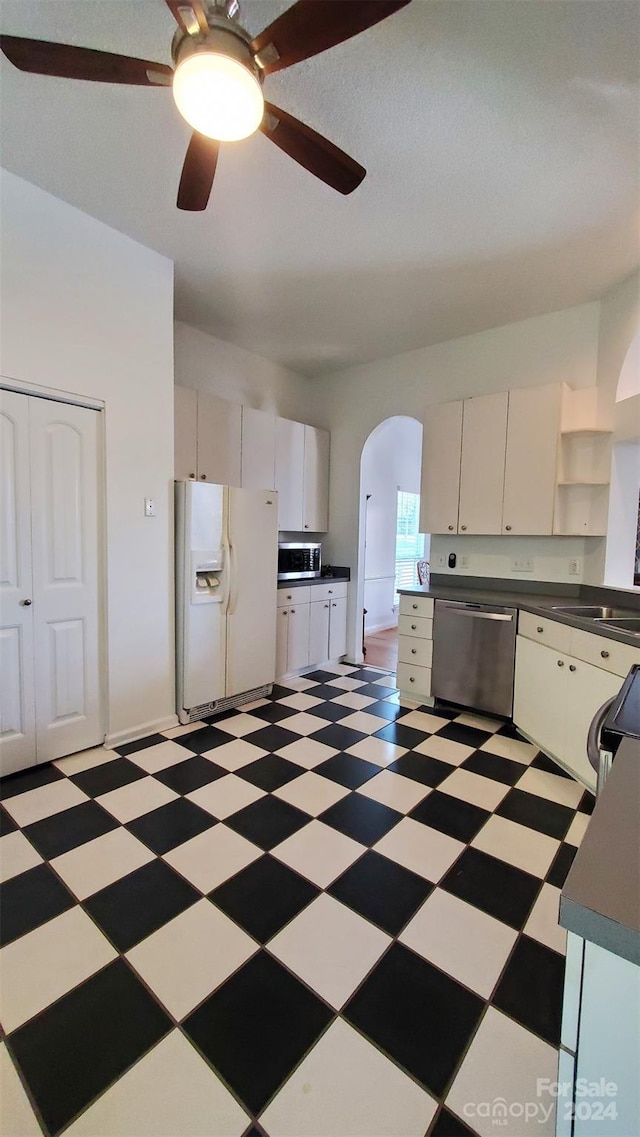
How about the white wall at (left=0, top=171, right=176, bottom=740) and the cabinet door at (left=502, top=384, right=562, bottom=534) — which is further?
the cabinet door at (left=502, top=384, right=562, bottom=534)

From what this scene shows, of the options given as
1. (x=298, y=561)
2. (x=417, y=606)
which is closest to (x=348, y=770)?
(x=417, y=606)

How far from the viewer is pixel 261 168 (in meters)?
1.99

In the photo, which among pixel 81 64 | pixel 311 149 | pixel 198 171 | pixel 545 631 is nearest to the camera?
pixel 81 64

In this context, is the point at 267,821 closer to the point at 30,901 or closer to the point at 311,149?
the point at 30,901

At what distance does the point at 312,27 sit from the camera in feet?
3.75

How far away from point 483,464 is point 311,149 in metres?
2.32

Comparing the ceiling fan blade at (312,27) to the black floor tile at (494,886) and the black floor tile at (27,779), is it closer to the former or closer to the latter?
the black floor tile at (494,886)

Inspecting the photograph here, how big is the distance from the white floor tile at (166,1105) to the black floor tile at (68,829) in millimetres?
918

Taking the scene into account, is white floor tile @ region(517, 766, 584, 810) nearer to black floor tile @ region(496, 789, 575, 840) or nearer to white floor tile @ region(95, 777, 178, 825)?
black floor tile @ region(496, 789, 575, 840)

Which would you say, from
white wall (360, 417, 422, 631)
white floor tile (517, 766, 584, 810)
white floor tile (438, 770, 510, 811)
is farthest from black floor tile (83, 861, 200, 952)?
white wall (360, 417, 422, 631)

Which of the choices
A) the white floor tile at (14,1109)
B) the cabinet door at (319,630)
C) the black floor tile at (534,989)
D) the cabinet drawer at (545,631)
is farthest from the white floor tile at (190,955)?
the cabinet door at (319,630)

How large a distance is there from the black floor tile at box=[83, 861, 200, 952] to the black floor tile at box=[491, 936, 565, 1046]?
101cm

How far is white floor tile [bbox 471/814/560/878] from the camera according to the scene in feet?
5.93

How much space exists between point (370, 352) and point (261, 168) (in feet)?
7.13
